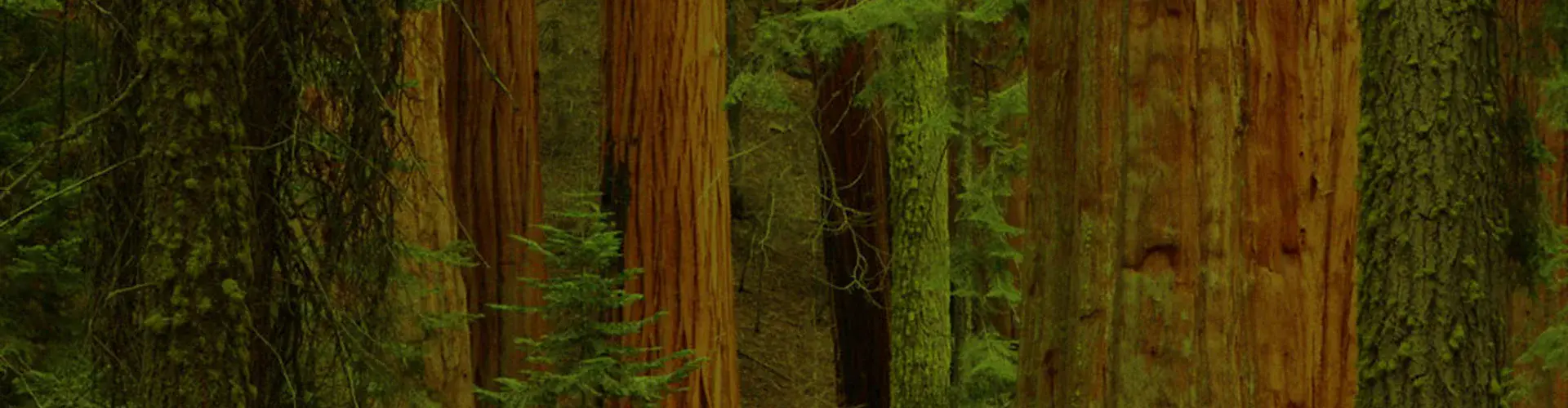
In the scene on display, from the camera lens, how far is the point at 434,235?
10594mm

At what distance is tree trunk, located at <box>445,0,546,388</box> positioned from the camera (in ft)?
40.4

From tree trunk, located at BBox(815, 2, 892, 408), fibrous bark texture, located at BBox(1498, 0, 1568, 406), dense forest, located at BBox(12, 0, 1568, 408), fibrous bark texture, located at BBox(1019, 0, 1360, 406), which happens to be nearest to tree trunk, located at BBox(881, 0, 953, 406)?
tree trunk, located at BBox(815, 2, 892, 408)

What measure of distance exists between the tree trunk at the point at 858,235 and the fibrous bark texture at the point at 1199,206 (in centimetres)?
1182

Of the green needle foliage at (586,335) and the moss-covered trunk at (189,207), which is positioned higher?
the moss-covered trunk at (189,207)

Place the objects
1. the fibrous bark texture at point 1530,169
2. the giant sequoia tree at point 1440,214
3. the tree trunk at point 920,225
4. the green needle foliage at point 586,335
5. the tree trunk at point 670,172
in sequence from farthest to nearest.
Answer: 1. the tree trunk at point 920,225
2. the tree trunk at point 670,172
3. the green needle foliage at point 586,335
4. the fibrous bark texture at point 1530,169
5. the giant sequoia tree at point 1440,214

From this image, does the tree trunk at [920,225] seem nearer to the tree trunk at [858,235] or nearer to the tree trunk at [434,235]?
the tree trunk at [858,235]

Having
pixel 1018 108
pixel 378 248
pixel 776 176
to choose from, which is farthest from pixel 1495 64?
pixel 776 176

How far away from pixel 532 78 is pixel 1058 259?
747cm

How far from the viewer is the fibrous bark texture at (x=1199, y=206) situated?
5449 mm

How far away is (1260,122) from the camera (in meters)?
A: 5.52

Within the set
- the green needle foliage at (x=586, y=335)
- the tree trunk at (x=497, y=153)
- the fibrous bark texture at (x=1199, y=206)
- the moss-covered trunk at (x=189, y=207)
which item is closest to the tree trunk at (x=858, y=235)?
the tree trunk at (x=497, y=153)

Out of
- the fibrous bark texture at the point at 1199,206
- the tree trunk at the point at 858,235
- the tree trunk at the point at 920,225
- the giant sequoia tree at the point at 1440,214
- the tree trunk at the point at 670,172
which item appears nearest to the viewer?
the fibrous bark texture at the point at 1199,206

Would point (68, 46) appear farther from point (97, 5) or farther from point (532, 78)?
point (532, 78)

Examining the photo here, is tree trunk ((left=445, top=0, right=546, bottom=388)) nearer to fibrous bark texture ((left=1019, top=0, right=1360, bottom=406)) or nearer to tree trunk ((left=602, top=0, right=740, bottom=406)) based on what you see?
tree trunk ((left=602, top=0, right=740, bottom=406))
